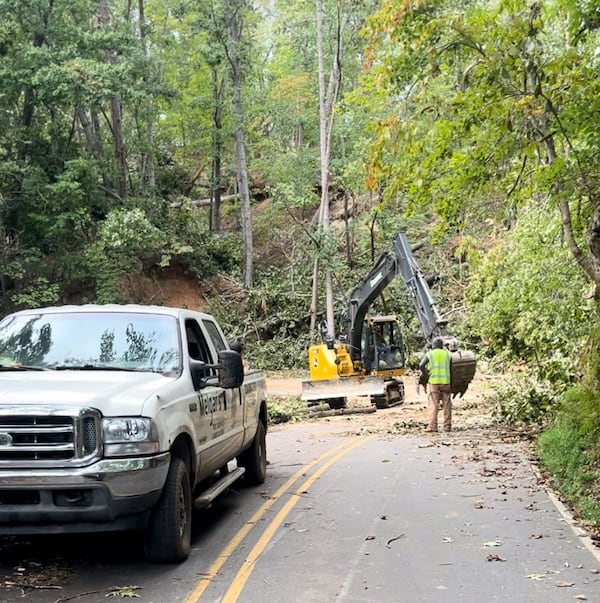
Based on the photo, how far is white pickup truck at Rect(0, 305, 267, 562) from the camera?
18.4 feet

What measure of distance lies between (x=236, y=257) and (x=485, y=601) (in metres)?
36.8

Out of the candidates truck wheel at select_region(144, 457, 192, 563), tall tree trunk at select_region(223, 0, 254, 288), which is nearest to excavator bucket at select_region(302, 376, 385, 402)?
truck wheel at select_region(144, 457, 192, 563)

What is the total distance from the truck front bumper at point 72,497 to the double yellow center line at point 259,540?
2.92 feet

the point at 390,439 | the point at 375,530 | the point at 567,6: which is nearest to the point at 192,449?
the point at 375,530

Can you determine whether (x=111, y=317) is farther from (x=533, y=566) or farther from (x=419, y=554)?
(x=533, y=566)

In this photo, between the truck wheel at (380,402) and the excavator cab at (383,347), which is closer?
the truck wheel at (380,402)

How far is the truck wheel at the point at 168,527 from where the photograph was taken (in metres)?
6.16

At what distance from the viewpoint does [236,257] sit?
41781 millimetres

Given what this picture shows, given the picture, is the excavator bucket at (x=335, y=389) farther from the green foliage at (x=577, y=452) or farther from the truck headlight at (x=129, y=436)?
the truck headlight at (x=129, y=436)

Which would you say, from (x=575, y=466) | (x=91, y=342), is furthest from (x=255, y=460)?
(x=575, y=466)

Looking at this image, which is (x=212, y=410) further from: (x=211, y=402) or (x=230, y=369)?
(x=230, y=369)

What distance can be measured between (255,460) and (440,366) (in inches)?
296

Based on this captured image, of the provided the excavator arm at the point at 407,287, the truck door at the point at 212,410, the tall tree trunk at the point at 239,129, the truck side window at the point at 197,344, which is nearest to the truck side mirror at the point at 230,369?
the truck door at the point at 212,410

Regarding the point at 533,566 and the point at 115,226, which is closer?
the point at 533,566
